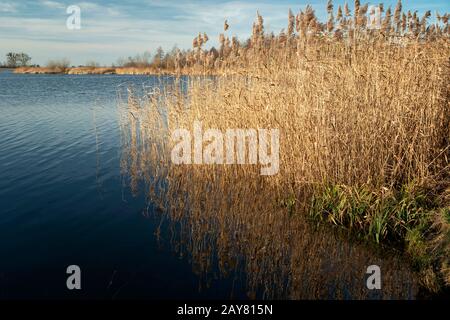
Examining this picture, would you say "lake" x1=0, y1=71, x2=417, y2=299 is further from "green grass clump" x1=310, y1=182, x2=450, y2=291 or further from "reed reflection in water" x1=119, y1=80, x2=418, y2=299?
"green grass clump" x1=310, y1=182, x2=450, y2=291

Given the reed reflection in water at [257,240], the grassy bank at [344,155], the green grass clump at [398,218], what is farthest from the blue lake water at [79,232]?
the green grass clump at [398,218]

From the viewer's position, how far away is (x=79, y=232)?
462 cm

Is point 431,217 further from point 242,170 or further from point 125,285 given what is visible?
point 125,285

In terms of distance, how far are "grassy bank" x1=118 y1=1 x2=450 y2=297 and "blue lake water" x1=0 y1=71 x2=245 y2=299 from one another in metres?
0.55

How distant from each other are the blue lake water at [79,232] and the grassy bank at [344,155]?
55 cm

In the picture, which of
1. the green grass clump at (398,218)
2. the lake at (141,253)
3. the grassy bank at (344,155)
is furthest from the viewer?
the grassy bank at (344,155)

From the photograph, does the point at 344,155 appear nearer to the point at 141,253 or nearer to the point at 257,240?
the point at 257,240

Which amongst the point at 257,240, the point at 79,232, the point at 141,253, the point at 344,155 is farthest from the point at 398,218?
the point at 79,232

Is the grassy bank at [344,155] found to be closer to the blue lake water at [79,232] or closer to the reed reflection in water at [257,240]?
the reed reflection in water at [257,240]

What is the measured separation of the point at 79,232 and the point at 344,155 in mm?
3912

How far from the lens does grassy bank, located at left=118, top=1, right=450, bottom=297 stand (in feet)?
13.8

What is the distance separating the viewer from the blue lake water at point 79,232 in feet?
11.6
